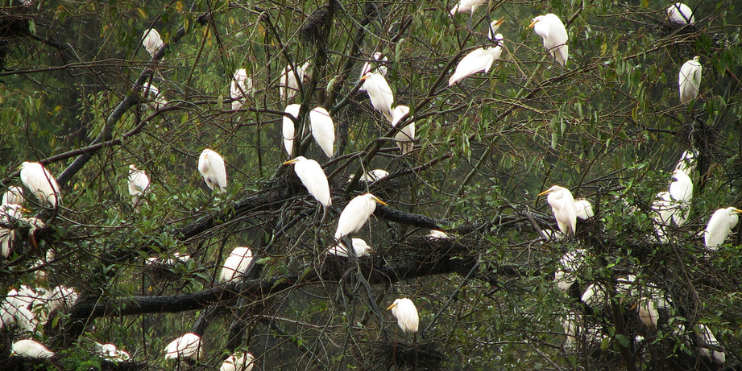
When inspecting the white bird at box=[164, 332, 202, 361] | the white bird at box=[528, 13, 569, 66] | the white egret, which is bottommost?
the white bird at box=[164, 332, 202, 361]


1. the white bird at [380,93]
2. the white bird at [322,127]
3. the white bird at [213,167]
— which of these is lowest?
the white bird at [213,167]

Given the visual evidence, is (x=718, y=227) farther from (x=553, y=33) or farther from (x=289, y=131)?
(x=289, y=131)

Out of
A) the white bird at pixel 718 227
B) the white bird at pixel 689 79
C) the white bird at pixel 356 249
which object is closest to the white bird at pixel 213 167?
the white bird at pixel 356 249

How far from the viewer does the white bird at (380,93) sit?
8.92ft

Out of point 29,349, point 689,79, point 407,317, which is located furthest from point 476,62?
point 29,349

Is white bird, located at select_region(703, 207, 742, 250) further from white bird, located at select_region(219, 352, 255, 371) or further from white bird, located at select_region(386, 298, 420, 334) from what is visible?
white bird, located at select_region(219, 352, 255, 371)

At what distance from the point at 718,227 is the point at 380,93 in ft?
4.65

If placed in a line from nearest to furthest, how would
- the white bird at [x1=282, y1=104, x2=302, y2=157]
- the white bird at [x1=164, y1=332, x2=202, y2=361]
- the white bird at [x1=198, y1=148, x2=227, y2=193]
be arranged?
the white bird at [x1=164, y1=332, x2=202, y2=361], the white bird at [x1=198, y1=148, x2=227, y2=193], the white bird at [x1=282, y1=104, x2=302, y2=157]

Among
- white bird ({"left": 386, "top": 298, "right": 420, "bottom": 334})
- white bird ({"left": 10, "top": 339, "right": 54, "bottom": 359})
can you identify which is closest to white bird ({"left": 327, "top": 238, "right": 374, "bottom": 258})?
white bird ({"left": 386, "top": 298, "right": 420, "bottom": 334})

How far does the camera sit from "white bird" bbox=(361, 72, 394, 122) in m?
2.72

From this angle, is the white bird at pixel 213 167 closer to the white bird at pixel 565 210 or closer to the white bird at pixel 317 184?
the white bird at pixel 317 184

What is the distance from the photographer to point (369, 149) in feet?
9.18

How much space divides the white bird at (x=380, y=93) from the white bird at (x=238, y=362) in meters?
1.15

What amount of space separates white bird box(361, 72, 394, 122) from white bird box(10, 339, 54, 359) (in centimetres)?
155
